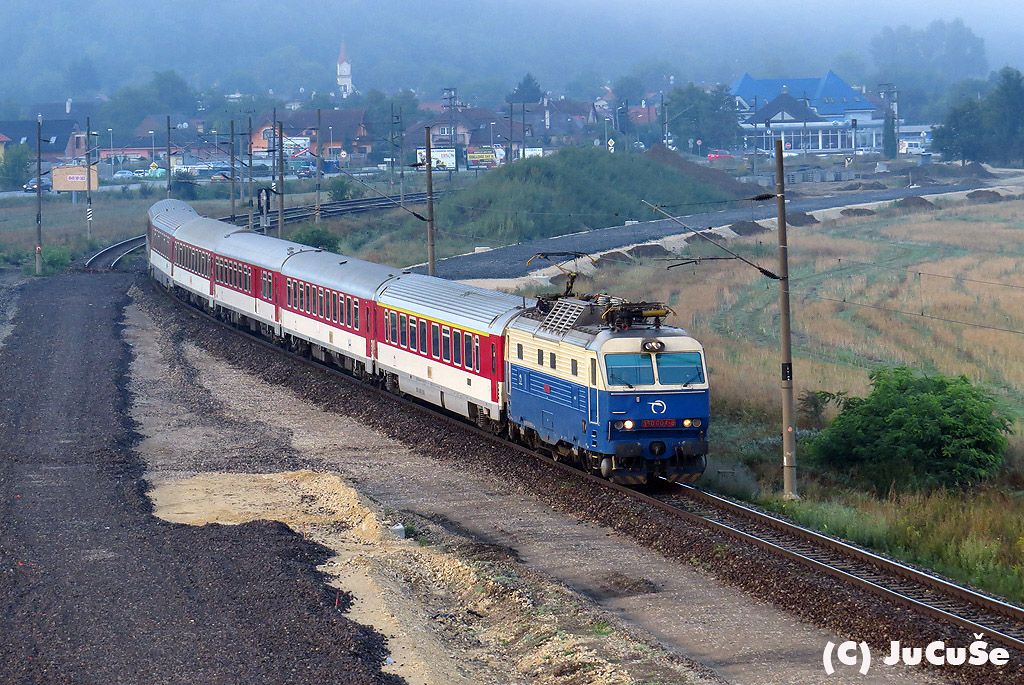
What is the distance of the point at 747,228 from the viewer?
3346 inches

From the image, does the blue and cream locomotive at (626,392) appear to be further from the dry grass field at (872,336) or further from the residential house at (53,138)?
the residential house at (53,138)

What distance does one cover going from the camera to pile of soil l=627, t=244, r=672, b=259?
2862 inches

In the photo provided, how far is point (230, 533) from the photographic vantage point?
2183 centimetres

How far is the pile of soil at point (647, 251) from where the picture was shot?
72.7 meters

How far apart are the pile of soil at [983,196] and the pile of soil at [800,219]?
1772cm

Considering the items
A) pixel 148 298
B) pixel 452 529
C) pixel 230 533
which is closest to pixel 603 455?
pixel 452 529

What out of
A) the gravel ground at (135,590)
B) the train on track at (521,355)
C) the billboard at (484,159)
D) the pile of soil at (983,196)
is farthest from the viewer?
the billboard at (484,159)

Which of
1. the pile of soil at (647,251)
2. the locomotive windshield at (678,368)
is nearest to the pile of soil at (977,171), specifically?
the pile of soil at (647,251)

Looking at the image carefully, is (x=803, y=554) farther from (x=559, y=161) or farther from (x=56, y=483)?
(x=559, y=161)

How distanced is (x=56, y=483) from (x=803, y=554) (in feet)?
45.0

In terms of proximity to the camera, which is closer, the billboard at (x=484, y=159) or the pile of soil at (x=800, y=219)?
the pile of soil at (x=800, y=219)

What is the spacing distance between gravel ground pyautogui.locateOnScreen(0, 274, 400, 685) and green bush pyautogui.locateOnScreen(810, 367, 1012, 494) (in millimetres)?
11484

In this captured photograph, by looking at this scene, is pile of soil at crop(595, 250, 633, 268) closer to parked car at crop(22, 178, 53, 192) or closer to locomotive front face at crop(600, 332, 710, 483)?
locomotive front face at crop(600, 332, 710, 483)

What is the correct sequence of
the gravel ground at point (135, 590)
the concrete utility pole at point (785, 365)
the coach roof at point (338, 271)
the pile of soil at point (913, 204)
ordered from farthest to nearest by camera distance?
1. the pile of soil at point (913, 204)
2. the coach roof at point (338, 271)
3. the concrete utility pole at point (785, 365)
4. the gravel ground at point (135, 590)
